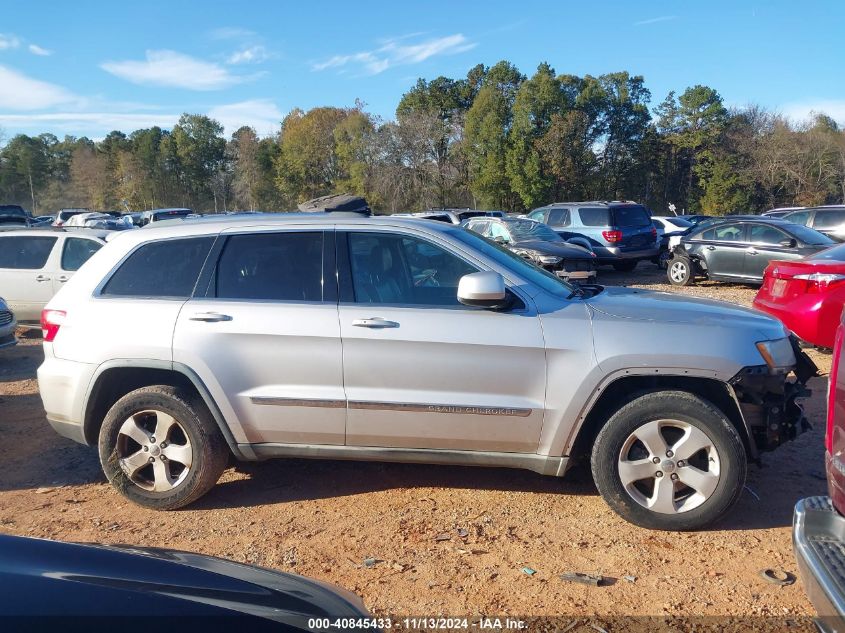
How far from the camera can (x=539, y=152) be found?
1619 inches

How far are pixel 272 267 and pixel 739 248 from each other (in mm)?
11827

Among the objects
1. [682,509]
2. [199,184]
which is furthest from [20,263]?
[199,184]

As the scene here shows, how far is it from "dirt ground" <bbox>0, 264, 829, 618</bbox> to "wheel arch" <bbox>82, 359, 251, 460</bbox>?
50 cm

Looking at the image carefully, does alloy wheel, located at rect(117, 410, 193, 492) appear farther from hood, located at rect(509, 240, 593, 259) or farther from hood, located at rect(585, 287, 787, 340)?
hood, located at rect(509, 240, 593, 259)

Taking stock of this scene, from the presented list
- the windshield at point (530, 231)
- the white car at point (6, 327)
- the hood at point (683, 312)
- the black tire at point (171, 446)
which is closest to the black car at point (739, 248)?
the windshield at point (530, 231)

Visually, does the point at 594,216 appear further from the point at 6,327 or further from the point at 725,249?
the point at 6,327

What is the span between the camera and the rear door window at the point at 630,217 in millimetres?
16641

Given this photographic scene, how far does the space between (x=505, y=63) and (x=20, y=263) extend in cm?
4015

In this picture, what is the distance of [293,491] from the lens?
450 cm

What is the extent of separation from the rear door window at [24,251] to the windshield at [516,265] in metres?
8.28

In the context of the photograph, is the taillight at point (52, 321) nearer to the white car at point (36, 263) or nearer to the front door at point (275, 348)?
the front door at point (275, 348)

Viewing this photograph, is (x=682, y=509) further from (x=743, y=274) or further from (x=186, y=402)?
(x=743, y=274)

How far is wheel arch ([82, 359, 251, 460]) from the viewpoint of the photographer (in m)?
4.10

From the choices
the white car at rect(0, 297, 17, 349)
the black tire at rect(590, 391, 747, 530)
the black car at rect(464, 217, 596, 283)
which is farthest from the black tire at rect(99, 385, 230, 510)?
the black car at rect(464, 217, 596, 283)
